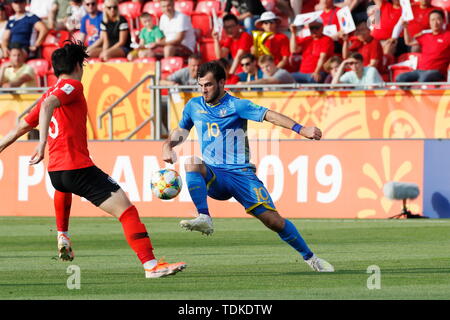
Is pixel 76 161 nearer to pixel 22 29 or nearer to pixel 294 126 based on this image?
pixel 294 126

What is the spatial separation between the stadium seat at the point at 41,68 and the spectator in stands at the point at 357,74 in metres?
7.70

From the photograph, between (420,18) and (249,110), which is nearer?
(249,110)

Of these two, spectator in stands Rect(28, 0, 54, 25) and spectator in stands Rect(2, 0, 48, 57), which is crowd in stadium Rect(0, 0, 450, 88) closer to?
spectator in stands Rect(2, 0, 48, 57)

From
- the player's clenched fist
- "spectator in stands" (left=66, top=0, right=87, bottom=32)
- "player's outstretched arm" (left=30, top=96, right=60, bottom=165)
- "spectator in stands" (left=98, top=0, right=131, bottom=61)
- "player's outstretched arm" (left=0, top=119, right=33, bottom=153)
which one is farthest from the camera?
"spectator in stands" (left=66, top=0, right=87, bottom=32)

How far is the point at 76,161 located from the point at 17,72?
1341 cm

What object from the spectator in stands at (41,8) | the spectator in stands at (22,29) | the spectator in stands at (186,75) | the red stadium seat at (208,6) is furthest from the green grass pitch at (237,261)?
the spectator in stands at (41,8)

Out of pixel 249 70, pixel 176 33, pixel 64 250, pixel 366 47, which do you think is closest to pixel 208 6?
pixel 176 33

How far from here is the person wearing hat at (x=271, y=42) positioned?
21266mm

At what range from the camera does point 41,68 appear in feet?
79.6

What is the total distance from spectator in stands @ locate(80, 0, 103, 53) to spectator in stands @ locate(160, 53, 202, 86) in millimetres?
3372

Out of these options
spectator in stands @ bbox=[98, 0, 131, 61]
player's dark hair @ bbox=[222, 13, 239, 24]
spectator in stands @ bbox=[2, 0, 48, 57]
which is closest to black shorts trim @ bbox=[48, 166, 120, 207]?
player's dark hair @ bbox=[222, 13, 239, 24]

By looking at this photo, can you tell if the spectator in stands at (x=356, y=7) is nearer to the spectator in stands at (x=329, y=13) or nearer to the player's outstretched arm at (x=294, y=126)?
the spectator in stands at (x=329, y=13)

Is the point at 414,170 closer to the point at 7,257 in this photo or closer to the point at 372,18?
the point at 372,18

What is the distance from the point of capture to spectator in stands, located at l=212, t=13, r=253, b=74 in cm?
2166
